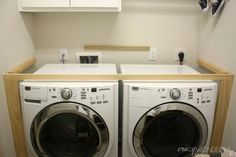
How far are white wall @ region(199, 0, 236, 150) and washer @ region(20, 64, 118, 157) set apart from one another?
0.78 m

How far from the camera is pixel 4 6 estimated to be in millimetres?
1457

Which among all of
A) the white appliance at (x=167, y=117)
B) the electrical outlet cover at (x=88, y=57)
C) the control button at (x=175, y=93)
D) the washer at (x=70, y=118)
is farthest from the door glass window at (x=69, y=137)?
the electrical outlet cover at (x=88, y=57)

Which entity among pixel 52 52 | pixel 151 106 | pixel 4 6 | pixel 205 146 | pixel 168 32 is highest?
pixel 4 6

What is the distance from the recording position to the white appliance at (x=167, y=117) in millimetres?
Answer: 1371

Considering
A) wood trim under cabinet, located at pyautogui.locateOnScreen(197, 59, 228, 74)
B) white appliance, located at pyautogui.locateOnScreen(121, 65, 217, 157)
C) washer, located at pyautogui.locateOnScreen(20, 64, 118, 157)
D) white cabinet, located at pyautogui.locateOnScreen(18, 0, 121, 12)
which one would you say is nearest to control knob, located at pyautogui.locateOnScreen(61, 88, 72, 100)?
washer, located at pyautogui.locateOnScreen(20, 64, 118, 157)

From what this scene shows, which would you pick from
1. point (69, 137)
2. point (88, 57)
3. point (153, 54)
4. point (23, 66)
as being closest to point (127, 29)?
point (153, 54)

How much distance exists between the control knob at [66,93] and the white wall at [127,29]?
705 millimetres

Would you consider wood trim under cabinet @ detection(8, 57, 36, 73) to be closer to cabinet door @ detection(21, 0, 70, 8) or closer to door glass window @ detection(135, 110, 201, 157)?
cabinet door @ detection(21, 0, 70, 8)

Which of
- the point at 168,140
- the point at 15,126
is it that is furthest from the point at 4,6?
the point at 168,140

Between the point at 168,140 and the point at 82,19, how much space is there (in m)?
1.24

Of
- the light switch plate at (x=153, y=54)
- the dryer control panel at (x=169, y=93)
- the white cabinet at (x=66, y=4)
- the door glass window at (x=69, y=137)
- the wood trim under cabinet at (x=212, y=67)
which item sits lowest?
the door glass window at (x=69, y=137)

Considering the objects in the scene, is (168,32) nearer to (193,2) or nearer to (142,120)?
(193,2)

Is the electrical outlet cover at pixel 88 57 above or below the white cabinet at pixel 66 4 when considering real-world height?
below

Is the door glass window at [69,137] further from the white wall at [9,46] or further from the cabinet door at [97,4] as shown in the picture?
the cabinet door at [97,4]
